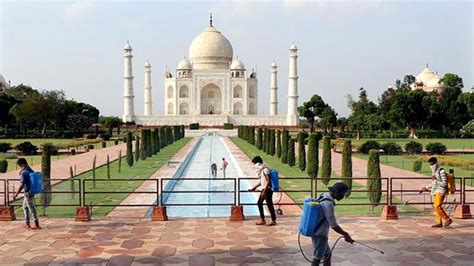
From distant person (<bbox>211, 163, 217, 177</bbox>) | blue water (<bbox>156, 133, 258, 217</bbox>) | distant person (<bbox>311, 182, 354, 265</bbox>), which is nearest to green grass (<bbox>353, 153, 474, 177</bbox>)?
blue water (<bbox>156, 133, 258, 217</bbox>)

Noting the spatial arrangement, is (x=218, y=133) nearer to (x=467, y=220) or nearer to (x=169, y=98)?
(x=169, y=98)

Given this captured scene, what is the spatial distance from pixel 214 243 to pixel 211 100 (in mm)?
48829

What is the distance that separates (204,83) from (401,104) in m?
24.4

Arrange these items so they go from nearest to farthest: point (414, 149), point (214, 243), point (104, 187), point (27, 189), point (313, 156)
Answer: point (214, 243), point (27, 189), point (104, 187), point (313, 156), point (414, 149)

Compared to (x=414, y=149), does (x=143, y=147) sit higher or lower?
higher

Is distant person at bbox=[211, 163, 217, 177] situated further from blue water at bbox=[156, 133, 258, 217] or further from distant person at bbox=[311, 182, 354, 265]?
distant person at bbox=[311, 182, 354, 265]

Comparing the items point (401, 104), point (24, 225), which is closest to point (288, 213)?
point (24, 225)

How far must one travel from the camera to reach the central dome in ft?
173

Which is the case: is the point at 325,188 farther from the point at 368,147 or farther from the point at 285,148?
the point at 368,147

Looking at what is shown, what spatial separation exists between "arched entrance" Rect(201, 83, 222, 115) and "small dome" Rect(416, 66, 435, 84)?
68.7ft

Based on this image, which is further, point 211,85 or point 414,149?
point 211,85

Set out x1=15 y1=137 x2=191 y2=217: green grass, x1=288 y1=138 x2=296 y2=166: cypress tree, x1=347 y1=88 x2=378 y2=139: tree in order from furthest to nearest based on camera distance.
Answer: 1. x1=347 y1=88 x2=378 y2=139: tree
2. x1=288 y1=138 x2=296 y2=166: cypress tree
3. x1=15 y1=137 x2=191 y2=217: green grass

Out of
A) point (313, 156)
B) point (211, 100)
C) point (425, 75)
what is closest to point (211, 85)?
point (211, 100)

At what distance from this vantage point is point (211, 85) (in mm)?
52875
